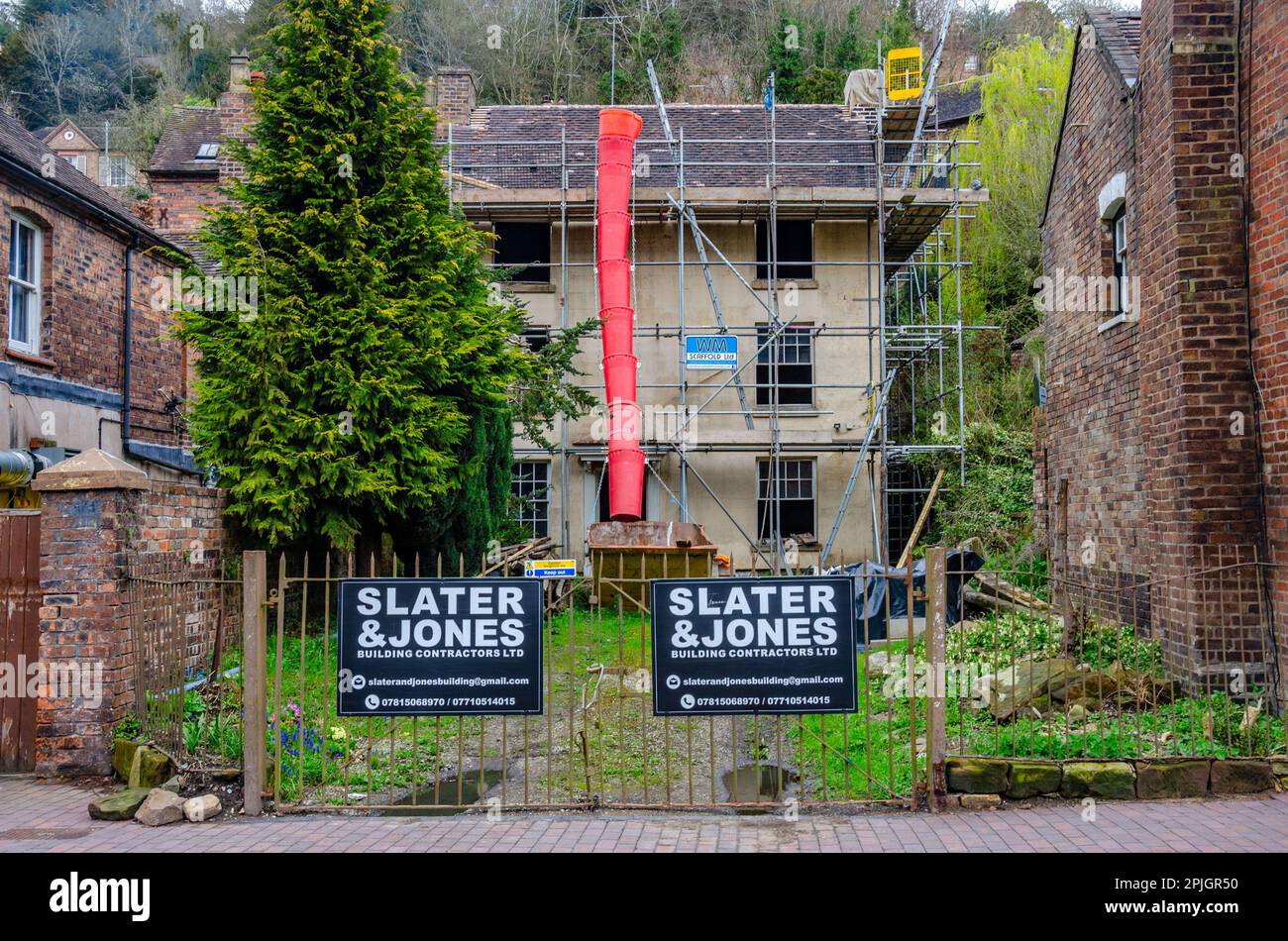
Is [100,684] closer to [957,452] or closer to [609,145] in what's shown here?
[609,145]

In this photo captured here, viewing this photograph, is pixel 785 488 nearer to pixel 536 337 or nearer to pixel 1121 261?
pixel 536 337

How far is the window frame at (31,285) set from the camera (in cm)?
1421

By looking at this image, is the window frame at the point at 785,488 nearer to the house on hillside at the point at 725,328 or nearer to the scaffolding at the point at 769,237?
the house on hillside at the point at 725,328

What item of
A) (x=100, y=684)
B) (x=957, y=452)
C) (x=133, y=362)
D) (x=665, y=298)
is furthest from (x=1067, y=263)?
(x=133, y=362)

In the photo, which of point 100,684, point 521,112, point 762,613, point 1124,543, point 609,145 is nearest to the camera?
point 762,613

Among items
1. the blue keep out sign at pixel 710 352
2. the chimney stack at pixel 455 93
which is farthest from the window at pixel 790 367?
Result: the chimney stack at pixel 455 93

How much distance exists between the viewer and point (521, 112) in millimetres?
24625

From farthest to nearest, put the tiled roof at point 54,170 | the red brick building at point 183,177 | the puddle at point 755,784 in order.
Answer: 1. the red brick building at point 183,177
2. the tiled roof at point 54,170
3. the puddle at point 755,784

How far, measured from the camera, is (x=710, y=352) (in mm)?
20750

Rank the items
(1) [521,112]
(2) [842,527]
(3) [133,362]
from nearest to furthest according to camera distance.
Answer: (3) [133,362]
(2) [842,527]
(1) [521,112]

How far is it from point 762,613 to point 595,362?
49.3 ft

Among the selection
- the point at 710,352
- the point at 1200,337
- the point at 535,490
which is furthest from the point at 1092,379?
the point at 535,490

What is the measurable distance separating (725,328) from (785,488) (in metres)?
3.64

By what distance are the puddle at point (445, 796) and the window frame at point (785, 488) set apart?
43.4 ft
